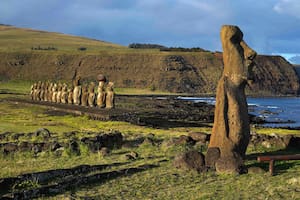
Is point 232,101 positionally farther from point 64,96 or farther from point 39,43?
point 39,43

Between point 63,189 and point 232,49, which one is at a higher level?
point 232,49

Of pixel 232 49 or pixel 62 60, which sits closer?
pixel 232 49

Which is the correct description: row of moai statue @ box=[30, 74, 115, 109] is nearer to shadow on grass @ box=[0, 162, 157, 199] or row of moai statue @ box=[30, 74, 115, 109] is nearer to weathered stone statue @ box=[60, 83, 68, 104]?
weathered stone statue @ box=[60, 83, 68, 104]

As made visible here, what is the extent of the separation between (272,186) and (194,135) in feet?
28.0

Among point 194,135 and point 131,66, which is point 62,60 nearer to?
point 131,66

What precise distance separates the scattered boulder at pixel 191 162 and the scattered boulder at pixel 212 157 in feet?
0.47

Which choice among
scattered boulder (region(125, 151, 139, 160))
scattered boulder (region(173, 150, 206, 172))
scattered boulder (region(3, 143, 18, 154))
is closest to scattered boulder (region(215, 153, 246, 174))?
scattered boulder (region(173, 150, 206, 172))

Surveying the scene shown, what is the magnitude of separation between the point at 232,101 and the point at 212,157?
81.2 inches

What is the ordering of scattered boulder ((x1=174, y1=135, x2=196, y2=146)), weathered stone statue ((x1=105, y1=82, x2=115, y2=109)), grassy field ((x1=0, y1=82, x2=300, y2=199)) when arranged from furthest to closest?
weathered stone statue ((x1=105, y1=82, x2=115, y2=109)) → scattered boulder ((x1=174, y1=135, x2=196, y2=146)) → grassy field ((x1=0, y1=82, x2=300, y2=199))

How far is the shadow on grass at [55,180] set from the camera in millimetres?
11828

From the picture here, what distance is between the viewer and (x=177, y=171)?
14523 millimetres

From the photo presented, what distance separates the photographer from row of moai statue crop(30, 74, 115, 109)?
4350cm

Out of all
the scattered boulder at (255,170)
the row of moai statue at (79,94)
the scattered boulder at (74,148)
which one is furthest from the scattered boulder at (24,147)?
the row of moai statue at (79,94)

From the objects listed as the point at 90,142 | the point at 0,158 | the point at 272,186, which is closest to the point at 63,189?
the point at 272,186
